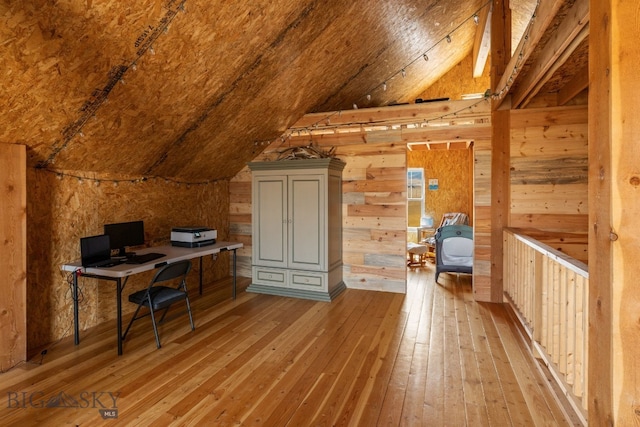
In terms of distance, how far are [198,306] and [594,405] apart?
3652 mm

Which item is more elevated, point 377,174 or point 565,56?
point 565,56

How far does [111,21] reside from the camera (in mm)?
2105

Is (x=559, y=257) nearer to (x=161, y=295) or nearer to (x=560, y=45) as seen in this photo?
(x=560, y=45)

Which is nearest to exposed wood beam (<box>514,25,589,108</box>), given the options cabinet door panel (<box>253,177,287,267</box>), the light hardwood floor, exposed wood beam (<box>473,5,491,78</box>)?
exposed wood beam (<box>473,5,491,78</box>)

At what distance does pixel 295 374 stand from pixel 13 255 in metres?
2.36

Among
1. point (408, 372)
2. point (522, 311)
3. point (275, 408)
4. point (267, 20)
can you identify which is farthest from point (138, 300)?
point (522, 311)

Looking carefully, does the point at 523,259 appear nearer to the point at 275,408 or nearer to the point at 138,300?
the point at 275,408

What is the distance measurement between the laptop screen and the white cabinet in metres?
1.85

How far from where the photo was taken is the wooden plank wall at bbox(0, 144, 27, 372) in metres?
2.47

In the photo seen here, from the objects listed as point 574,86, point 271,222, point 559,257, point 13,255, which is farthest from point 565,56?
point 13,255

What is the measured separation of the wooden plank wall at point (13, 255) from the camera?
8.12 feet

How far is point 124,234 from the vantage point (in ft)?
11.1

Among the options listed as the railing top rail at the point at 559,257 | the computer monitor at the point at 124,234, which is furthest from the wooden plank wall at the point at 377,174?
the computer monitor at the point at 124,234

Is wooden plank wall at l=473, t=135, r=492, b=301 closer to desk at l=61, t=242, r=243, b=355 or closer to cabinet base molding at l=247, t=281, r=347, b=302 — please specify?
cabinet base molding at l=247, t=281, r=347, b=302
